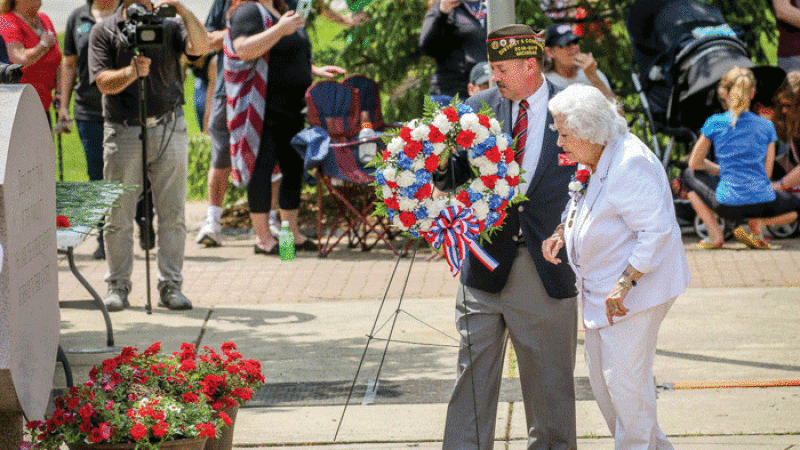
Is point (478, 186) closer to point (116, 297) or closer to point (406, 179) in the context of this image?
point (406, 179)

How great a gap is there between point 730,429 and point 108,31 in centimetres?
525

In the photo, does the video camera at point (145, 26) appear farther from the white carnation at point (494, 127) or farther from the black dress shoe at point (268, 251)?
the white carnation at point (494, 127)

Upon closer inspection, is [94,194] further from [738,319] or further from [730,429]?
[738,319]

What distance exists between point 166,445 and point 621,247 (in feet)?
6.39

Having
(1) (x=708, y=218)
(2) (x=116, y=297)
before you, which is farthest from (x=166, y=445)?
(1) (x=708, y=218)

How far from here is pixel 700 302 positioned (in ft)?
26.4

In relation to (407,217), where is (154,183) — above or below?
below

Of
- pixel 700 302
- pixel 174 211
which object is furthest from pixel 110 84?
pixel 700 302

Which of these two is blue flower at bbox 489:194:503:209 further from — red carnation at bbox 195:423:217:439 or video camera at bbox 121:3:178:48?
video camera at bbox 121:3:178:48

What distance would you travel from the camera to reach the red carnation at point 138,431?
419cm

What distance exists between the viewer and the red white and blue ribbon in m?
4.50

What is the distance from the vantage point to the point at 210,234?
Answer: 36.7ft

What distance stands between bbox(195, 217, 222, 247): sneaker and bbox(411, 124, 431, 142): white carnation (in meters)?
6.91

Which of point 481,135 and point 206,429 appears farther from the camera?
point 481,135
